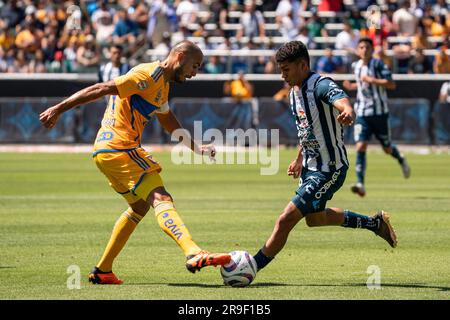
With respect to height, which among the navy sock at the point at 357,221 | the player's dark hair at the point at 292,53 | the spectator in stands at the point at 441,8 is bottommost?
the navy sock at the point at 357,221

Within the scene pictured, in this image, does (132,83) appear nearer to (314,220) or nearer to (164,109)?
(164,109)

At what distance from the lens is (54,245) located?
509 inches

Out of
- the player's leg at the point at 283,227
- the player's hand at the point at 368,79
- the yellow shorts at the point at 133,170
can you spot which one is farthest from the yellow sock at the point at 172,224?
the player's hand at the point at 368,79

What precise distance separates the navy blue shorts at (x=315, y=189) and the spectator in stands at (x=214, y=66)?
2536 centimetres

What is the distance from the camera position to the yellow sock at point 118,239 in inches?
400

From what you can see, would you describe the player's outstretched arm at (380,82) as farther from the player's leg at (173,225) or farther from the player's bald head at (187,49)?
the player's leg at (173,225)

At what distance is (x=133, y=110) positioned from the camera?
33.3ft

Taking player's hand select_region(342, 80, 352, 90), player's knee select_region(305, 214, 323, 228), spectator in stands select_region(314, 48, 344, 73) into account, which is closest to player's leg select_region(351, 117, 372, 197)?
player's hand select_region(342, 80, 352, 90)

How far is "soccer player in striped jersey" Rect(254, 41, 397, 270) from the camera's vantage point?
10023 millimetres

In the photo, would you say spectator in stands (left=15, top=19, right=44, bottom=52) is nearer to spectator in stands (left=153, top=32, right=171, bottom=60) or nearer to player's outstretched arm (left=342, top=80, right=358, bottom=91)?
spectator in stands (left=153, top=32, right=171, bottom=60)

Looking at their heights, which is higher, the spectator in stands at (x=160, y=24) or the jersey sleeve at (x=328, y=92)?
the spectator in stands at (x=160, y=24)

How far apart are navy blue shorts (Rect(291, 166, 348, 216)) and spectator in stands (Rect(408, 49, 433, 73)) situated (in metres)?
24.5

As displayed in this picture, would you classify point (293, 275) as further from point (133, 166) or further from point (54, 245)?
point (54, 245)
